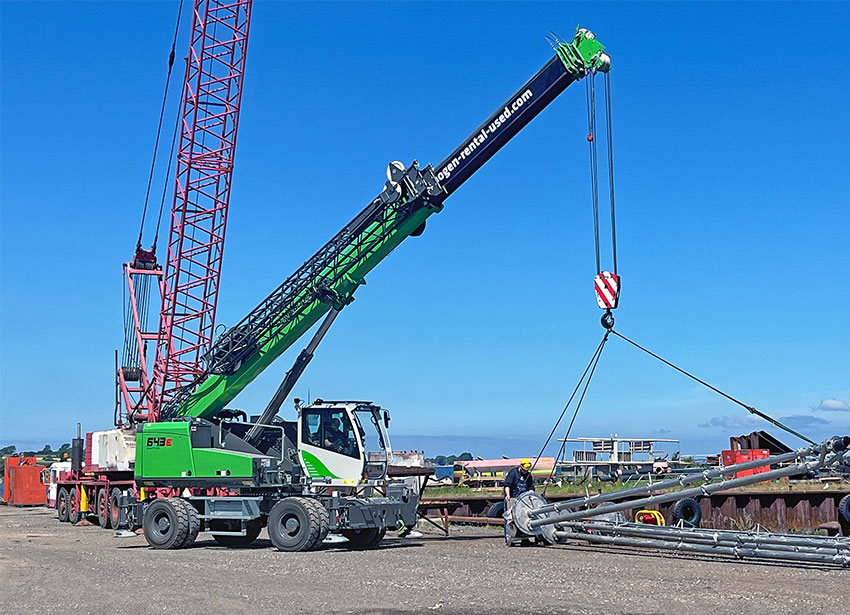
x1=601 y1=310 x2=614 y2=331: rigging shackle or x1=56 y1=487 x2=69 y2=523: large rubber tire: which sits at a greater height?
x1=601 y1=310 x2=614 y2=331: rigging shackle

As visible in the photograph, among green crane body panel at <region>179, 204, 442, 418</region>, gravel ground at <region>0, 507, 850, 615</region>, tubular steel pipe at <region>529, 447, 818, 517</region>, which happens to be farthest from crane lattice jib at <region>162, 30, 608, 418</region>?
tubular steel pipe at <region>529, 447, 818, 517</region>

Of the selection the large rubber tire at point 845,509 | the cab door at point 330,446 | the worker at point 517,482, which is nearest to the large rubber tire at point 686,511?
the large rubber tire at point 845,509

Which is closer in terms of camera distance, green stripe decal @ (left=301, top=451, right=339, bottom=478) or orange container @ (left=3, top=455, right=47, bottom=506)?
green stripe decal @ (left=301, top=451, right=339, bottom=478)

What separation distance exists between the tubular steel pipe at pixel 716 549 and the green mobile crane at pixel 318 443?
4029 mm

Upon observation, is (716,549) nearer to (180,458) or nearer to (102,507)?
(180,458)

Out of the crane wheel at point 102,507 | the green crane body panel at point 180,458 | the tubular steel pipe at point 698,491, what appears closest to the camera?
the tubular steel pipe at point 698,491

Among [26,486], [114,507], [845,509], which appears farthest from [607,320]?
[26,486]

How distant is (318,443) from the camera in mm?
20156

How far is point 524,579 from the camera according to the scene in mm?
14102

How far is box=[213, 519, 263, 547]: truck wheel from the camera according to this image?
816 inches

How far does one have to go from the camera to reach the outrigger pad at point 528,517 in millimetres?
18625

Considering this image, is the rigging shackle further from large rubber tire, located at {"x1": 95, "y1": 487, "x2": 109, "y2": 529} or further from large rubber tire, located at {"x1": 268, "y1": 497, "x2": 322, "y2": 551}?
large rubber tire, located at {"x1": 95, "y1": 487, "x2": 109, "y2": 529}

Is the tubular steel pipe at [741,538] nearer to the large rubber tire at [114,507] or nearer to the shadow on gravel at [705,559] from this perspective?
the shadow on gravel at [705,559]

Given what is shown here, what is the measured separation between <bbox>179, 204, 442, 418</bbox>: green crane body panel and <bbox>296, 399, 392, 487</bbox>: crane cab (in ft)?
13.2
